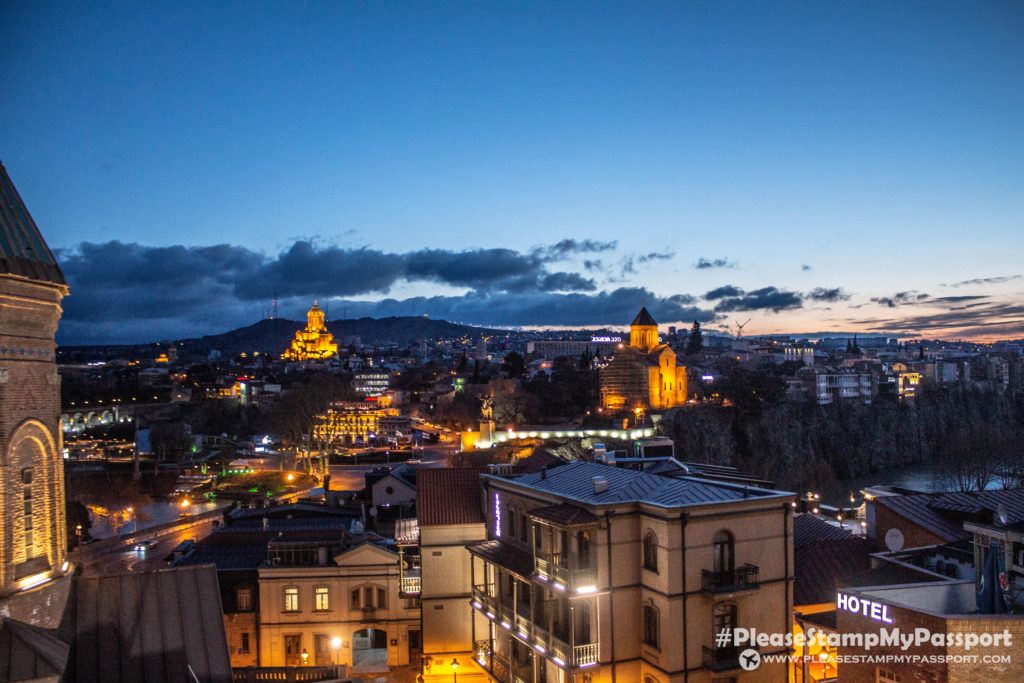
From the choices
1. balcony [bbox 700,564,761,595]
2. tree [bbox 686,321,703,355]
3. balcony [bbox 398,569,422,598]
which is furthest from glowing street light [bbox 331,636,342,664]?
tree [bbox 686,321,703,355]

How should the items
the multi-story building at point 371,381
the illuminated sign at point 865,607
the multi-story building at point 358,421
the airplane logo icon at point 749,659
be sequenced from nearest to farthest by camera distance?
the illuminated sign at point 865,607 < the airplane logo icon at point 749,659 < the multi-story building at point 358,421 < the multi-story building at point 371,381

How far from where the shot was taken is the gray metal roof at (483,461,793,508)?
1312 cm

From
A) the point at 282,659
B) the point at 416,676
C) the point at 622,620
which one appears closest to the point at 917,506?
the point at 622,620

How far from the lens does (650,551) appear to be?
13.1 metres

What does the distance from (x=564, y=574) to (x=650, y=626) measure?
5.55 ft

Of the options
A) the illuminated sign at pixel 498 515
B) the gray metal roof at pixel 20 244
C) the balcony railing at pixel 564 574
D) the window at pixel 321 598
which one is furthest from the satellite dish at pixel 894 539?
the gray metal roof at pixel 20 244

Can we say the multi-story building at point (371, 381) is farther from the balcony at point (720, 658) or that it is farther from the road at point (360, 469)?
the balcony at point (720, 658)

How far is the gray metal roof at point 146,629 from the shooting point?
29.3ft

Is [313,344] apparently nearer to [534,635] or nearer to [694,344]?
[694,344]

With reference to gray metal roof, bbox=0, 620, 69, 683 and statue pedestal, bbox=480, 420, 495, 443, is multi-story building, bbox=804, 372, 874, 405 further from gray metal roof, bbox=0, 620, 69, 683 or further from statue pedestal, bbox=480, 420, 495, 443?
gray metal roof, bbox=0, 620, 69, 683

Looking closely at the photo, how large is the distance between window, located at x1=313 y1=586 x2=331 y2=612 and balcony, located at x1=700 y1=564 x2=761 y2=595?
968 centimetres

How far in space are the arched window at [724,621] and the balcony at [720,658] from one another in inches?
3.8

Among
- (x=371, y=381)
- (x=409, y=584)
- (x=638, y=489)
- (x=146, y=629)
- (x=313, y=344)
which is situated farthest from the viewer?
(x=313, y=344)

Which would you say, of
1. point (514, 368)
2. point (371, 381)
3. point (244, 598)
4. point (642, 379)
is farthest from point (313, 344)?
point (244, 598)
